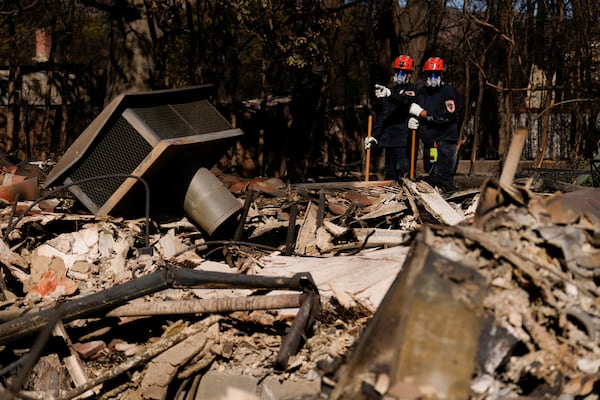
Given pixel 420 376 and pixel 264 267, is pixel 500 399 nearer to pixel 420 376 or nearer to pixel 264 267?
pixel 420 376

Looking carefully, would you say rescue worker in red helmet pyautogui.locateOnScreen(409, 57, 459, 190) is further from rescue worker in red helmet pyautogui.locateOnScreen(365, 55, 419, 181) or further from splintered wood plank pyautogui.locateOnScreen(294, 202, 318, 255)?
splintered wood plank pyautogui.locateOnScreen(294, 202, 318, 255)

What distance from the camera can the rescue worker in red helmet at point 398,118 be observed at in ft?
28.5

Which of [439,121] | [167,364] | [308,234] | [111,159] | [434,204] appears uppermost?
[439,121]

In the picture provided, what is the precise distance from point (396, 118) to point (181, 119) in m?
3.19

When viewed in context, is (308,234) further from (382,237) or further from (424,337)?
(424,337)

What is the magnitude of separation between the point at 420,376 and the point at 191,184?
13.9ft

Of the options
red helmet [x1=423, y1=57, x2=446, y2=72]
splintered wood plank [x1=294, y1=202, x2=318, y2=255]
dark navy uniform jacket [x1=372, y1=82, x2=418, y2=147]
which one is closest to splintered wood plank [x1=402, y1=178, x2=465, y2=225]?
splintered wood plank [x1=294, y1=202, x2=318, y2=255]

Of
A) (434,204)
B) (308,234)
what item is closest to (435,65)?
(434,204)

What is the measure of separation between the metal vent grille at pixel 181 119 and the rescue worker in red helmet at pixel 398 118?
98.8 inches

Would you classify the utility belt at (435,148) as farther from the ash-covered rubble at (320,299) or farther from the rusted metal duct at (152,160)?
the rusted metal duct at (152,160)

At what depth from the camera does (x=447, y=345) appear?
260 centimetres

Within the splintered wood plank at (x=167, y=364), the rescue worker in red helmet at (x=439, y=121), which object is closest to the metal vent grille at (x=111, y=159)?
the splintered wood plank at (x=167, y=364)

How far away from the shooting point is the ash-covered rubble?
275cm

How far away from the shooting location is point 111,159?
6.27 metres
